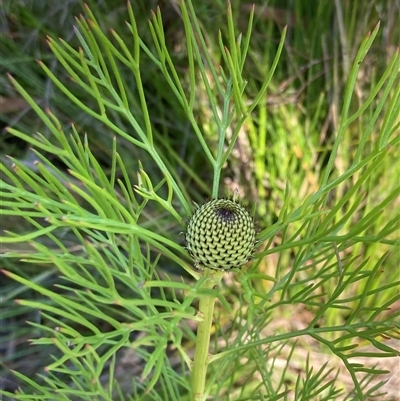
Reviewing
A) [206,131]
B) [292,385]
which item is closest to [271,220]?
[206,131]

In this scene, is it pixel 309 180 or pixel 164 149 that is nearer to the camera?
pixel 309 180

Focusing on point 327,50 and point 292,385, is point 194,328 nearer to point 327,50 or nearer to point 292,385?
point 292,385

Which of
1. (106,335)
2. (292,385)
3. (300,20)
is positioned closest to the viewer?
(106,335)

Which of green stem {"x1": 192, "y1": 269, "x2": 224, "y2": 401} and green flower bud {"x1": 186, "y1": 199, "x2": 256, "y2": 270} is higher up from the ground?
green flower bud {"x1": 186, "y1": 199, "x2": 256, "y2": 270}

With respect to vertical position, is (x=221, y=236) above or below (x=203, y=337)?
above

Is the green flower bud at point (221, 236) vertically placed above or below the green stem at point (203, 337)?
above
